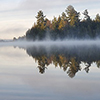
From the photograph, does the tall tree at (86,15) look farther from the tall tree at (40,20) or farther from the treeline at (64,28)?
the tall tree at (40,20)

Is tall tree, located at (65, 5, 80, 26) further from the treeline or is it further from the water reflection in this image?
the water reflection

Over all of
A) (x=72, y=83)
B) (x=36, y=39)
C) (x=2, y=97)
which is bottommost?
(x=2, y=97)

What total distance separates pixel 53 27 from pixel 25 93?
9597 cm

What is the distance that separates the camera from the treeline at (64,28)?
329 ft

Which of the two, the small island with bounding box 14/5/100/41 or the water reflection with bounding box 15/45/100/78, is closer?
the water reflection with bounding box 15/45/100/78

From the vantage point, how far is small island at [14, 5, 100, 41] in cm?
10025

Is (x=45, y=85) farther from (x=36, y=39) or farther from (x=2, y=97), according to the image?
(x=36, y=39)

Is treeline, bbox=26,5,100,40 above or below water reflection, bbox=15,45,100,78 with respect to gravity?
above

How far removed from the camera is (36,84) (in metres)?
8.30

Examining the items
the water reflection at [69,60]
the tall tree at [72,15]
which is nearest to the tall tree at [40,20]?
the tall tree at [72,15]

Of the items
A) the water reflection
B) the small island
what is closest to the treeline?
the small island

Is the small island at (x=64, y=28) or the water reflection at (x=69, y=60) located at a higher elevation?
the small island at (x=64, y=28)

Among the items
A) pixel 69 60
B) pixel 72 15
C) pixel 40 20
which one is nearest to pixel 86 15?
pixel 72 15

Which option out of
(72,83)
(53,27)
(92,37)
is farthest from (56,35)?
(72,83)
